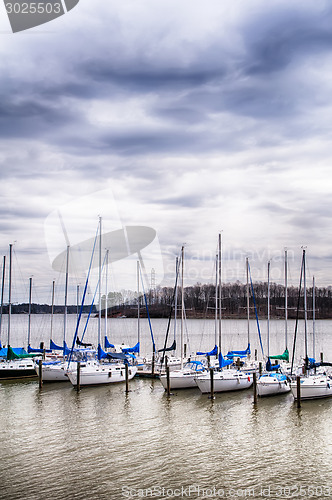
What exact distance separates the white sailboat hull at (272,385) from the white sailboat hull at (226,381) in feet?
5.08

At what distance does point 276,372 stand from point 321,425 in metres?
9.50

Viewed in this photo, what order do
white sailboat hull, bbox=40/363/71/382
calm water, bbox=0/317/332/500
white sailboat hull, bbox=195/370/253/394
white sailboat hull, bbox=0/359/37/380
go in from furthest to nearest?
white sailboat hull, bbox=0/359/37/380 → white sailboat hull, bbox=40/363/71/382 → white sailboat hull, bbox=195/370/253/394 → calm water, bbox=0/317/332/500

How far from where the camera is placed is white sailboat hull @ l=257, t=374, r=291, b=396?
93.2 feet

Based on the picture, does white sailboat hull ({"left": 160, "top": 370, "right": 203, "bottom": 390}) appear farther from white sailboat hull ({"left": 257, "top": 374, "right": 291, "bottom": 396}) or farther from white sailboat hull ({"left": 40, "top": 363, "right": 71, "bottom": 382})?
white sailboat hull ({"left": 40, "top": 363, "right": 71, "bottom": 382})

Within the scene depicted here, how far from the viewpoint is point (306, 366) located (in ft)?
94.3

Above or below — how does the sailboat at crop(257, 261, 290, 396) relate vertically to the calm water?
above

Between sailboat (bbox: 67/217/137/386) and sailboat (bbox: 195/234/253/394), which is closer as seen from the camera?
sailboat (bbox: 195/234/253/394)

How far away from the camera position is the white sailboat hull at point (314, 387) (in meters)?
27.2

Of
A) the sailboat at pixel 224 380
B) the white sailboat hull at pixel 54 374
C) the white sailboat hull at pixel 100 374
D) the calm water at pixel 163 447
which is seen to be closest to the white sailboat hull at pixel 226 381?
the sailboat at pixel 224 380

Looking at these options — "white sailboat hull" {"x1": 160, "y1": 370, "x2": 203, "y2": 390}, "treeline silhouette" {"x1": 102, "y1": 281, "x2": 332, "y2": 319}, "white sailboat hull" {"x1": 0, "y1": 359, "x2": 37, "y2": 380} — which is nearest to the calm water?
"white sailboat hull" {"x1": 160, "y1": 370, "x2": 203, "y2": 390}

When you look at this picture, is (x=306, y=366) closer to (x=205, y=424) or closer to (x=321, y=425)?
(x=321, y=425)

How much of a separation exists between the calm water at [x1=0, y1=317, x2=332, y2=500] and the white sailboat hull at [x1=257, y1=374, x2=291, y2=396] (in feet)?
1.93

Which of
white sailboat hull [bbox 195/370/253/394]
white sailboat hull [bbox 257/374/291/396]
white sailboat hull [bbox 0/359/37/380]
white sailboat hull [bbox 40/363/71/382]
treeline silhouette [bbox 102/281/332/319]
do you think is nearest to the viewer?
white sailboat hull [bbox 257/374/291/396]

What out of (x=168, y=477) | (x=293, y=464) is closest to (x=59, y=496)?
(x=168, y=477)
